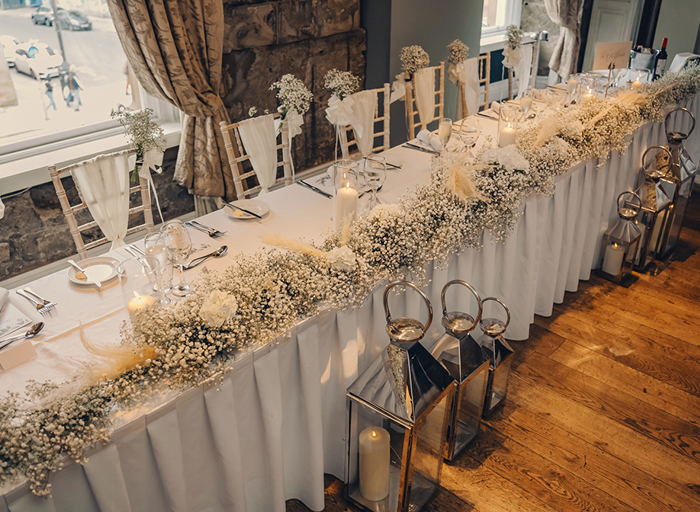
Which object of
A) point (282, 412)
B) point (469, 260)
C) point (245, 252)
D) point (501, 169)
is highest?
point (501, 169)

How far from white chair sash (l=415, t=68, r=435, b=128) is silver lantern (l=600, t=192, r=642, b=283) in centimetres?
134

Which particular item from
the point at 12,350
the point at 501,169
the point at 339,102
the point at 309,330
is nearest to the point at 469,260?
→ the point at 501,169

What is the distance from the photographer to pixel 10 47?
10.2 ft

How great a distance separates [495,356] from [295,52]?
2.76 meters

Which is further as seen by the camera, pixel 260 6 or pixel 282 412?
pixel 260 6

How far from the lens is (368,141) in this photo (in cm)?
351

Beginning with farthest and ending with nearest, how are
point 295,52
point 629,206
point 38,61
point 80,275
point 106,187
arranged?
point 295,52 < point 629,206 < point 38,61 < point 106,187 < point 80,275

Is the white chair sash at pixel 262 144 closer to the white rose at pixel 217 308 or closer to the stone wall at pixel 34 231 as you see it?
the stone wall at pixel 34 231

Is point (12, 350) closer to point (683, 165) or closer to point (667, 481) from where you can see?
point (667, 481)

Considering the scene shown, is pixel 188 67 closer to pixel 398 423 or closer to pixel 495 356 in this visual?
pixel 495 356

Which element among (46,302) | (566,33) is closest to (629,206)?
(46,302)

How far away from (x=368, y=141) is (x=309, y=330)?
1972 millimetres

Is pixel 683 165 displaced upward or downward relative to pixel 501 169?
downward

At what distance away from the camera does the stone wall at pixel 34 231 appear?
10.2 ft
